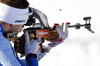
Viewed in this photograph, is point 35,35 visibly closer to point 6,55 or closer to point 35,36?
point 35,36

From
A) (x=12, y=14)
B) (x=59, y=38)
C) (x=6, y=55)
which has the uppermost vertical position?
(x=12, y=14)

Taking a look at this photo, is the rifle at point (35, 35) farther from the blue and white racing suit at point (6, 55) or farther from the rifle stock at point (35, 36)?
the blue and white racing suit at point (6, 55)

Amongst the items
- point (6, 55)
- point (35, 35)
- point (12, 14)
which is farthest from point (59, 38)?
point (6, 55)

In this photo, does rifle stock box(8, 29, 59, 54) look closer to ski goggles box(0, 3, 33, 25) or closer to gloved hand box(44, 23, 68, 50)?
gloved hand box(44, 23, 68, 50)

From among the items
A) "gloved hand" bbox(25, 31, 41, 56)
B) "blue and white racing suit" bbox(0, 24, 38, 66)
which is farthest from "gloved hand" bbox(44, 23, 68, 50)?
"blue and white racing suit" bbox(0, 24, 38, 66)

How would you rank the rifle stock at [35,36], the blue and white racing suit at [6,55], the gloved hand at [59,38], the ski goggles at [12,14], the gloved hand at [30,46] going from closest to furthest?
1. the blue and white racing suit at [6,55]
2. the ski goggles at [12,14]
3. the gloved hand at [30,46]
4. the rifle stock at [35,36]
5. the gloved hand at [59,38]

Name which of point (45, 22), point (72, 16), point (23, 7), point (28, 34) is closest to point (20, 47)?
point (28, 34)

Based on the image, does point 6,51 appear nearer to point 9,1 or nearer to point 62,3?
point 9,1

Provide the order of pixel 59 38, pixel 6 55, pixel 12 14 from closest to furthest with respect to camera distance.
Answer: pixel 6 55, pixel 12 14, pixel 59 38

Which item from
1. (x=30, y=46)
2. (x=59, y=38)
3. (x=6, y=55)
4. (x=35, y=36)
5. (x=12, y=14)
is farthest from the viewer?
(x=59, y=38)

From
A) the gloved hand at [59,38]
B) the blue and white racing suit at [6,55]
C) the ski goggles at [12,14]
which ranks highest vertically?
the ski goggles at [12,14]

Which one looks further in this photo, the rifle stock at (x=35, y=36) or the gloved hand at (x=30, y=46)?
the rifle stock at (x=35, y=36)

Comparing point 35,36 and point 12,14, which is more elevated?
point 12,14

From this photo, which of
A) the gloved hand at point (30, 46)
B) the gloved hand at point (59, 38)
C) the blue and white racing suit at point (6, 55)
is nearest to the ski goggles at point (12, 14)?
the blue and white racing suit at point (6, 55)
